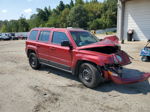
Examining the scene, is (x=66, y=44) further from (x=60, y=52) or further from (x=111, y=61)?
(x=111, y=61)

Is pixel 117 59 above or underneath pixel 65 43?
underneath

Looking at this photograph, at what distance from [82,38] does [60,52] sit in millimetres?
921

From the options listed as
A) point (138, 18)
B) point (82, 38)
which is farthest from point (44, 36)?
point (138, 18)

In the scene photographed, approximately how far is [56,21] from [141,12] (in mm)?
57509

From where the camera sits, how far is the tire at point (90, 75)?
16.4 ft

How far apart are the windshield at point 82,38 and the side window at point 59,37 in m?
0.30

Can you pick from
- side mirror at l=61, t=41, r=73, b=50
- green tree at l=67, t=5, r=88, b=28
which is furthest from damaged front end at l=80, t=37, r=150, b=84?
green tree at l=67, t=5, r=88, b=28

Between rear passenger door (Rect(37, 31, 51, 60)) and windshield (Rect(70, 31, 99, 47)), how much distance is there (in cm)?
123

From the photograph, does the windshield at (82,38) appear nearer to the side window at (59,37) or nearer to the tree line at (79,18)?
the side window at (59,37)

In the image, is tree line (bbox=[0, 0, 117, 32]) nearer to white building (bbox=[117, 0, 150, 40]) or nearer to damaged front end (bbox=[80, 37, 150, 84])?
white building (bbox=[117, 0, 150, 40])

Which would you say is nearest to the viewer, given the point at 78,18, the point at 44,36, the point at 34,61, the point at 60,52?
the point at 60,52

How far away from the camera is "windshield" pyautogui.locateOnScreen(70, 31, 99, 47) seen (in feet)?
19.1

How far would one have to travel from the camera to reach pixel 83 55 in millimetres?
5289

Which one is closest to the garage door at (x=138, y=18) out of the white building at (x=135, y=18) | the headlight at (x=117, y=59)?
the white building at (x=135, y=18)
